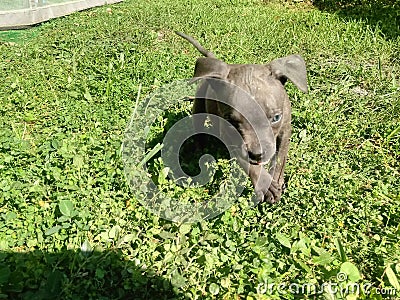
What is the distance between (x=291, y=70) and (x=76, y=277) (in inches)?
88.4

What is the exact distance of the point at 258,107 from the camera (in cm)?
346

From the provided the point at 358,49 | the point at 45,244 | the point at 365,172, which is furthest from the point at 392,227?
the point at 358,49

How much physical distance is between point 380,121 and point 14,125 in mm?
3809

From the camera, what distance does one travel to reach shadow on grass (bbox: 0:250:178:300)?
2746 mm

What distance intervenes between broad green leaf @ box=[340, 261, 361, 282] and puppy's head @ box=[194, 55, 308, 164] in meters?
0.96

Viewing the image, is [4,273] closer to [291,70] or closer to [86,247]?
[86,247]

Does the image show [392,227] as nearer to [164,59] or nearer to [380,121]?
[380,121]

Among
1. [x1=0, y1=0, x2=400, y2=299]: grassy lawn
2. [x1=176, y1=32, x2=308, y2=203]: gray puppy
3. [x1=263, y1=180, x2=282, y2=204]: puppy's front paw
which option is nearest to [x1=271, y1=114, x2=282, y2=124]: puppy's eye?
[x1=176, y1=32, x2=308, y2=203]: gray puppy

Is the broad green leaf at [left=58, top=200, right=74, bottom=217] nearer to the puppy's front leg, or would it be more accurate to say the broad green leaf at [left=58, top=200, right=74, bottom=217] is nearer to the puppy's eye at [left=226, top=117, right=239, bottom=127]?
the puppy's eye at [left=226, top=117, right=239, bottom=127]

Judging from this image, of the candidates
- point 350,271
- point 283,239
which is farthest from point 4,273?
point 350,271

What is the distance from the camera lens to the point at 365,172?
4.16 metres

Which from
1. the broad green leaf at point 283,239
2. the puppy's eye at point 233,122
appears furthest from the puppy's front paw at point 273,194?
the puppy's eye at point 233,122

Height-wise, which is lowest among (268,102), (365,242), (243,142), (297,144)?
(365,242)

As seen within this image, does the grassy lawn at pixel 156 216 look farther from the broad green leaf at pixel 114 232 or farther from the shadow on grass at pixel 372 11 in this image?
the shadow on grass at pixel 372 11
